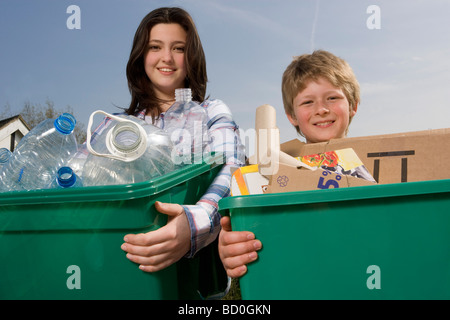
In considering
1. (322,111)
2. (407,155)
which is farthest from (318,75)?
(407,155)

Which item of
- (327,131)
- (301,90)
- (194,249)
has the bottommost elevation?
(194,249)

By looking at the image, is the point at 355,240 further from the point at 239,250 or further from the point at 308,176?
the point at 239,250

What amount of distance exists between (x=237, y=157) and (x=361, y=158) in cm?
68

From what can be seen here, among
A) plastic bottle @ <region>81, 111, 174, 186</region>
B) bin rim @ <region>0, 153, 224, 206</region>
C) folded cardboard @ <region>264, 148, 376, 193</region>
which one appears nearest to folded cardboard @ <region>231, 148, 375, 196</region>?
folded cardboard @ <region>264, 148, 376, 193</region>

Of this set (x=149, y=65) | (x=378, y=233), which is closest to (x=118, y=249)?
(x=378, y=233)

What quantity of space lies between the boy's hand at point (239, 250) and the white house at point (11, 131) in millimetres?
8774

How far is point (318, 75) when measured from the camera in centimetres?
223

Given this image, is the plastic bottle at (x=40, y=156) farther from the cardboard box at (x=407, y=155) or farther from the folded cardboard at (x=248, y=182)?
the cardboard box at (x=407, y=155)

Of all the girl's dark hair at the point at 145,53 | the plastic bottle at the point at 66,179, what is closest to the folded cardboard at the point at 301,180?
the plastic bottle at the point at 66,179

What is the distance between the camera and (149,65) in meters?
2.67

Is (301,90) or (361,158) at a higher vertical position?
(301,90)

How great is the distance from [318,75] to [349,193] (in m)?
1.12

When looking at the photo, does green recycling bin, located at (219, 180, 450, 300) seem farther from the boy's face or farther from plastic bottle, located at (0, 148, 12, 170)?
plastic bottle, located at (0, 148, 12, 170)
